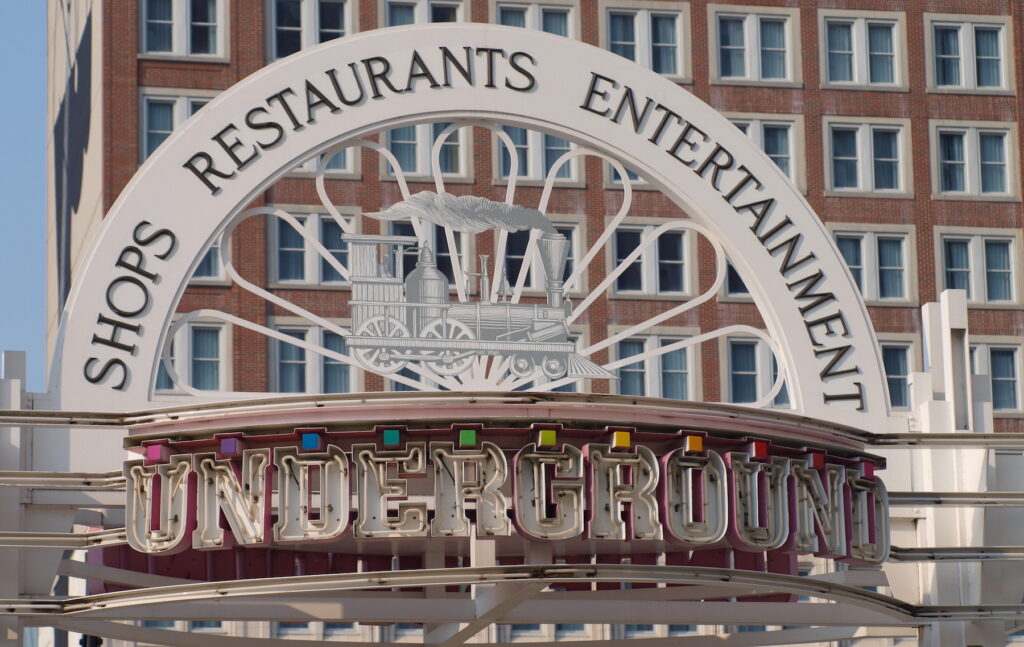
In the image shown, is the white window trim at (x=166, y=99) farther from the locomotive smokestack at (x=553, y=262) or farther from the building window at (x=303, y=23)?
the locomotive smokestack at (x=553, y=262)

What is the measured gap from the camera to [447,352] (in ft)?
128

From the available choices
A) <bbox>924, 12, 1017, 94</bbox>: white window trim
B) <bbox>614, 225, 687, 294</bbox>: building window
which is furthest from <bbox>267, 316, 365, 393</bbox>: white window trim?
<bbox>924, 12, 1017, 94</bbox>: white window trim

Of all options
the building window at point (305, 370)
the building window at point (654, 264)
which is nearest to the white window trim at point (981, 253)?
the building window at point (654, 264)

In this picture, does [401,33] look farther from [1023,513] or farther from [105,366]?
[1023,513]

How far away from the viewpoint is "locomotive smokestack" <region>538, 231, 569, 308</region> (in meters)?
39.4

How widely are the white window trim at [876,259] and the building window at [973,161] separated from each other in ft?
7.84

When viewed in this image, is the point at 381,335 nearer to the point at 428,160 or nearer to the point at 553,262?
the point at 553,262

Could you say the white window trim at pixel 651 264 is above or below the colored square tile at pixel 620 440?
above

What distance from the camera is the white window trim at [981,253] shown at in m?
85.0

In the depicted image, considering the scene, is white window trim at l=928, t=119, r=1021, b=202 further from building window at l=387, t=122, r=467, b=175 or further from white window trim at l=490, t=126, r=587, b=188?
building window at l=387, t=122, r=467, b=175

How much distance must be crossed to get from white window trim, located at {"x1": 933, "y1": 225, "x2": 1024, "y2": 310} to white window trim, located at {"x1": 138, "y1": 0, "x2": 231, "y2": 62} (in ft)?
81.1

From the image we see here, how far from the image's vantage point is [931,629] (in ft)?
129

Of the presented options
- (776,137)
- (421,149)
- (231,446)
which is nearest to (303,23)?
(421,149)

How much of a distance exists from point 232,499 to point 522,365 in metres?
7.12
